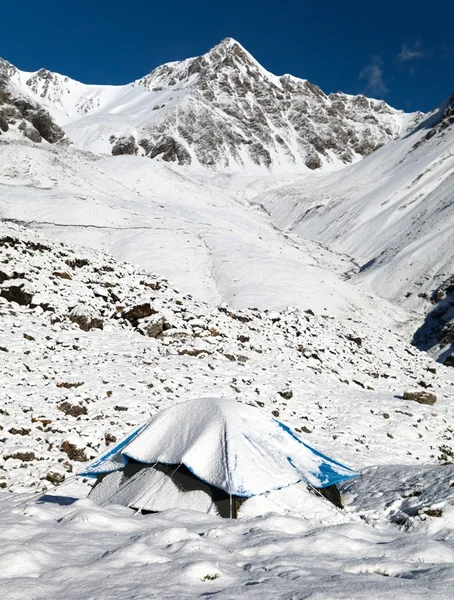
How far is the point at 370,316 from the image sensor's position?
33.3 metres

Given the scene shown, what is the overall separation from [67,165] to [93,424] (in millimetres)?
60261

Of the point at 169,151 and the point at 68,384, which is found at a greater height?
the point at 169,151

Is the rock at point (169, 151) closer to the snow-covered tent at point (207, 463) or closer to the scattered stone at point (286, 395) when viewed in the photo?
the scattered stone at point (286, 395)

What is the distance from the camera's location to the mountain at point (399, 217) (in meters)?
39.5

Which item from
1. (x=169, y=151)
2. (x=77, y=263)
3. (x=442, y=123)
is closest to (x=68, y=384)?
(x=77, y=263)

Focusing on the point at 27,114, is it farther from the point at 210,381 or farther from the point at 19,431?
the point at 19,431

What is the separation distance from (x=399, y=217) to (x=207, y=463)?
200ft

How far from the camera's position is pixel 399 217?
61.8 metres

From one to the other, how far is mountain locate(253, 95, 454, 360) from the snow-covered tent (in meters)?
23.9

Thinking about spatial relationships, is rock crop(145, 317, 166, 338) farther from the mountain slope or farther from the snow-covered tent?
the snow-covered tent

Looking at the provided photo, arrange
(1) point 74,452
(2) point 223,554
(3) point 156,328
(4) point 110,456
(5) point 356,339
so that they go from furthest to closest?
1. (5) point 356,339
2. (3) point 156,328
3. (1) point 74,452
4. (4) point 110,456
5. (2) point 223,554

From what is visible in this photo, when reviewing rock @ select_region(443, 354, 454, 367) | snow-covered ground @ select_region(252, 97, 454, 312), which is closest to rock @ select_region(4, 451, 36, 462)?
rock @ select_region(443, 354, 454, 367)

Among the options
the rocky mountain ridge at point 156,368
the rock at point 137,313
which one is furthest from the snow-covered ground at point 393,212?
the rock at point 137,313

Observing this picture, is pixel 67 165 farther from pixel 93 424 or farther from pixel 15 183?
pixel 93 424
